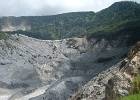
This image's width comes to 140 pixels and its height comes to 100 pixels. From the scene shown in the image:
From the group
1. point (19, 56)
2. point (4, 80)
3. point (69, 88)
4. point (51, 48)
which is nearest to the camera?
point (69, 88)

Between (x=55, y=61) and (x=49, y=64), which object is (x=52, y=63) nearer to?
(x=49, y=64)

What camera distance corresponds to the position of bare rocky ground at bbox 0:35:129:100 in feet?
415

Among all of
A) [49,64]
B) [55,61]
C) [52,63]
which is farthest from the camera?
[55,61]

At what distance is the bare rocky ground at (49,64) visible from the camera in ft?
415

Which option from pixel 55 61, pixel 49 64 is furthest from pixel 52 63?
pixel 55 61

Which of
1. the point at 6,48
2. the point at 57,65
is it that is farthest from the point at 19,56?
the point at 57,65

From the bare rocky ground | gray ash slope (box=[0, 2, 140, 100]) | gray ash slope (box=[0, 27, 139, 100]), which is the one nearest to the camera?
the bare rocky ground

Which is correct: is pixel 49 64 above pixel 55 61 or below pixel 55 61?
below

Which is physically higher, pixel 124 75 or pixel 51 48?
pixel 124 75

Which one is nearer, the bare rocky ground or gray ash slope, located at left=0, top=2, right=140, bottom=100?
the bare rocky ground

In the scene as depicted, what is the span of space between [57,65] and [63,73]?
799 centimetres

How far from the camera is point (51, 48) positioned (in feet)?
630

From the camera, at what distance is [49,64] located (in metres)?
164

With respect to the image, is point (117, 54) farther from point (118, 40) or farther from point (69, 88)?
point (69, 88)
